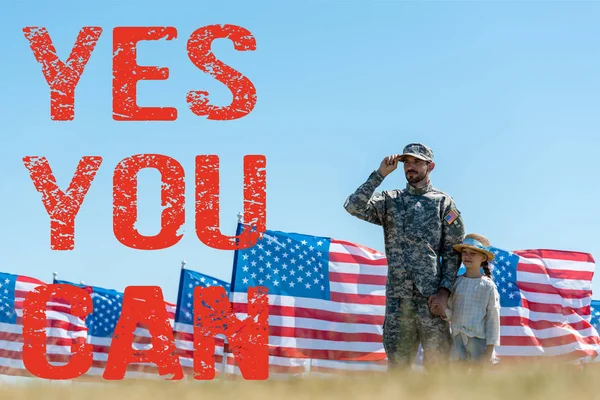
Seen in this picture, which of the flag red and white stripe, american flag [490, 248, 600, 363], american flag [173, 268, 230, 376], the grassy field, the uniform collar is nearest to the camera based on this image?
the grassy field

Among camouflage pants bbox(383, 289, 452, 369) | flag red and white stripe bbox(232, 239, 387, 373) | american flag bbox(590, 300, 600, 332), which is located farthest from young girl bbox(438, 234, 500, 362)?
american flag bbox(590, 300, 600, 332)

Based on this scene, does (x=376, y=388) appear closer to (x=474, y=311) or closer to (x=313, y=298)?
(x=474, y=311)

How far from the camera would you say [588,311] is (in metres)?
16.4

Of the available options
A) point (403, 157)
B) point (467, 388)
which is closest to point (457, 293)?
point (403, 157)

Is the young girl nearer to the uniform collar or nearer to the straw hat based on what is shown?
the straw hat

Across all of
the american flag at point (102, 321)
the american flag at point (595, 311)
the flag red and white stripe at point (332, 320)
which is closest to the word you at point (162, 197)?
the flag red and white stripe at point (332, 320)

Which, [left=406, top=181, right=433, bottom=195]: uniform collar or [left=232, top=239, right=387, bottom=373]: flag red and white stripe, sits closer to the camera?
[left=406, top=181, right=433, bottom=195]: uniform collar

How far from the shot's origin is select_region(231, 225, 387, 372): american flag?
14953mm

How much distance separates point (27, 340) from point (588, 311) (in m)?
11.0

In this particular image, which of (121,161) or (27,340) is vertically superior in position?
(121,161)

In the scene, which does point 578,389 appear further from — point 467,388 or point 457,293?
point 457,293

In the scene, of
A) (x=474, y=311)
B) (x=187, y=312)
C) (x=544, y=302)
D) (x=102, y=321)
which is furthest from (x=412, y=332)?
(x=102, y=321)

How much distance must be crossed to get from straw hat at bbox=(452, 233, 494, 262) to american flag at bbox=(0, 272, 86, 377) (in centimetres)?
1296

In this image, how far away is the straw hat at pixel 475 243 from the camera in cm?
629
